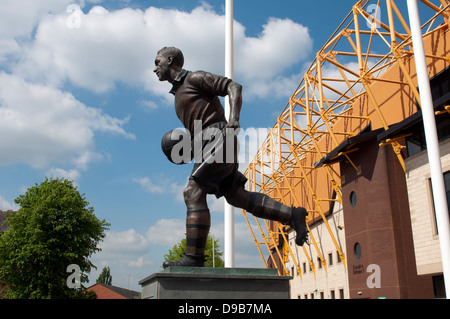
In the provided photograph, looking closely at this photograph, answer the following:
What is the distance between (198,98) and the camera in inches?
188

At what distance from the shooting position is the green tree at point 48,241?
21.8 meters

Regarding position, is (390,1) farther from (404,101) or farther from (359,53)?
(404,101)

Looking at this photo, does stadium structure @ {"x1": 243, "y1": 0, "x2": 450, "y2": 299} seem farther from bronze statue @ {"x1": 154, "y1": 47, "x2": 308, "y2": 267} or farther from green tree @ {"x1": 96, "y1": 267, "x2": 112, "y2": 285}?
green tree @ {"x1": 96, "y1": 267, "x2": 112, "y2": 285}

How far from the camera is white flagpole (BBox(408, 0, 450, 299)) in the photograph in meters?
10.8

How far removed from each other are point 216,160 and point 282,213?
2.89 ft

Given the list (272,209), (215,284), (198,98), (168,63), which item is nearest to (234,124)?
(198,98)

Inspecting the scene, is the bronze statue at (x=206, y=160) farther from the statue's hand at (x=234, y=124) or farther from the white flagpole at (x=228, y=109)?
the white flagpole at (x=228, y=109)

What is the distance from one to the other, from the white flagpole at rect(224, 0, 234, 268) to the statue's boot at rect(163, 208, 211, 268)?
12.1 ft

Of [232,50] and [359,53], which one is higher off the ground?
[359,53]

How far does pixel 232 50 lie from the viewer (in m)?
9.67

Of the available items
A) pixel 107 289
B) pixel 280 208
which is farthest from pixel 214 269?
pixel 107 289

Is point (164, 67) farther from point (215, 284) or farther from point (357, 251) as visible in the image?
point (357, 251)

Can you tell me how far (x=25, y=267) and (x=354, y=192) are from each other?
56.3 feet
